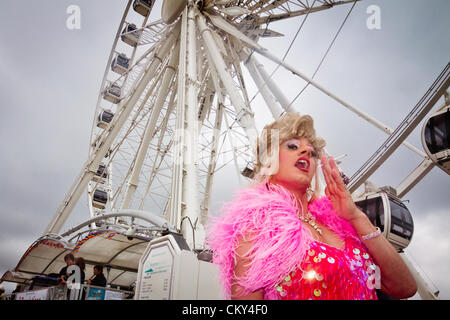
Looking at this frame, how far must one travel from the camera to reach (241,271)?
1215mm

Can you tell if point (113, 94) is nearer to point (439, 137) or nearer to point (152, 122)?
point (152, 122)

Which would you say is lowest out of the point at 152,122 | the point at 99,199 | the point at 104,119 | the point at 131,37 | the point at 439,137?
the point at 439,137

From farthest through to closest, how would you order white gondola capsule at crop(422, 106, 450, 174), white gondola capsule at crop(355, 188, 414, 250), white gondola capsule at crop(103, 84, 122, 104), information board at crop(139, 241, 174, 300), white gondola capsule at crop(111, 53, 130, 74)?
white gondola capsule at crop(111, 53, 130, 74) < white gondola capsule at crop(103, 84, 122, 104) < white gondola capsule at crop(422, 106, 450, 174) < information board at crop(139, 241, 174, 300) < white gondola capsule at crop(355, 188, 414, 250)

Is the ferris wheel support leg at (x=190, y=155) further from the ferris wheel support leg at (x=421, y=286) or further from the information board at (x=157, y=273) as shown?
the ferris wheel support leg at (x=421, y=286)

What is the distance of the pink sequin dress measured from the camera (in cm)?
120

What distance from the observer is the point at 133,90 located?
34.8 ft

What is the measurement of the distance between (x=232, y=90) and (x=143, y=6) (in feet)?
34.3

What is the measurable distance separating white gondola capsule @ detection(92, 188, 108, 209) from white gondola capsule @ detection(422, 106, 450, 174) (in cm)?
2081

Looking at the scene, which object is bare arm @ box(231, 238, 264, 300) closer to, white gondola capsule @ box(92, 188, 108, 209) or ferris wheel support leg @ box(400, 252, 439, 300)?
ferris wheel support leg @ box(400, 252, 439, 300)

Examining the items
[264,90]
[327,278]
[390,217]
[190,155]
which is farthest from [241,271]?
[264,90]

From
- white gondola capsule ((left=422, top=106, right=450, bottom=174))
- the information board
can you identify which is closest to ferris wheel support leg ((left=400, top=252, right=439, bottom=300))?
the information board

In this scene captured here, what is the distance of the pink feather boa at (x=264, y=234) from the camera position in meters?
1.19

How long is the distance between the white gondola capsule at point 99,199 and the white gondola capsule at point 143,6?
1294cm

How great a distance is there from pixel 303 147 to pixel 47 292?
14.6ft
